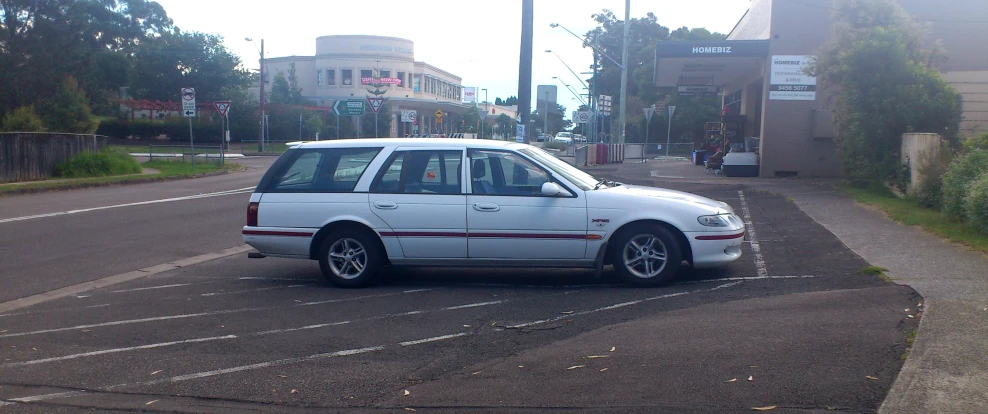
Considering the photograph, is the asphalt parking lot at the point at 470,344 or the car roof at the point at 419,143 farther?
the car roof at the point at 419,143

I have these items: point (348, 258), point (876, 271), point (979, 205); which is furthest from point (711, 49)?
point (348, 258)

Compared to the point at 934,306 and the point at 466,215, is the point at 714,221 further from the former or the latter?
the point at 466,215

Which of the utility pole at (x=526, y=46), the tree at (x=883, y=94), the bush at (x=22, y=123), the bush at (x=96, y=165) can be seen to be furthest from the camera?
the bush at (x=22, y=123)

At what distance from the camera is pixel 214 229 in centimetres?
1405

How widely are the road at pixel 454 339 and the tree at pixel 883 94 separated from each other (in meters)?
9.02

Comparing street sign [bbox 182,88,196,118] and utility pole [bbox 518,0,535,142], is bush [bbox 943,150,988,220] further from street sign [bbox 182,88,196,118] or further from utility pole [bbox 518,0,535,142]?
street sign [bbox 182,88,196,118]

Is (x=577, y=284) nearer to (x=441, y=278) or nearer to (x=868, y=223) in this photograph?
(x=441, y=278)

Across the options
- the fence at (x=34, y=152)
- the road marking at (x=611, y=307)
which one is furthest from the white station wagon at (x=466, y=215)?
the fence at (x=34, y=152)

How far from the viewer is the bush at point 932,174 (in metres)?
14.2

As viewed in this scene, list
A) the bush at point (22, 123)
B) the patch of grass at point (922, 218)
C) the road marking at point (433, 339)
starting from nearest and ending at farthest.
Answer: the road marking at point (433, 339) → the patch of grass at point (922, 218) → the bush at point (22, 123)

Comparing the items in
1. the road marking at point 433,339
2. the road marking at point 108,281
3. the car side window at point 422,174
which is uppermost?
the car side window at point 422,174

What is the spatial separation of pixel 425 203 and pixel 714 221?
2.94m

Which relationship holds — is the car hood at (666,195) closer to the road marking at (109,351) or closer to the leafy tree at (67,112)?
the road marking at (109,351)

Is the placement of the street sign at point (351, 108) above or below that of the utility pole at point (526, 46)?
below
